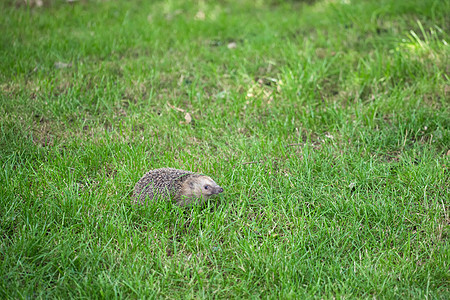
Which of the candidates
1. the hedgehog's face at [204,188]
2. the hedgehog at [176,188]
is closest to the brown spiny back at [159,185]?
the hedgehog at [176,188]

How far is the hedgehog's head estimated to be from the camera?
125 inches

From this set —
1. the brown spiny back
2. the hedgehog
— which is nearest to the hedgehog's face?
the hedgehog

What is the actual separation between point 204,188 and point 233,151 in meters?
0.83

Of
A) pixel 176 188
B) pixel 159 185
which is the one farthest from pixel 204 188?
pixel 159 185

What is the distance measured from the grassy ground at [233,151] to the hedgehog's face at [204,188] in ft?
0.48

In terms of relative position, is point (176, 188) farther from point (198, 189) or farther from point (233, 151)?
point (233, 151)

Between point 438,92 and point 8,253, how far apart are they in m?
4.42

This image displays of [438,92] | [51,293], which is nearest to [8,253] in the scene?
[51,293]

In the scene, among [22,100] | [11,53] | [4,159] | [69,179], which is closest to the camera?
[69,179]

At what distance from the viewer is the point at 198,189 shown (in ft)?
10.5

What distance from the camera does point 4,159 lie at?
12.1ft

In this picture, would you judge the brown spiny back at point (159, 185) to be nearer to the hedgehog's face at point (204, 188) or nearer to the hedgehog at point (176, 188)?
the hedgehog at point (176, 188)

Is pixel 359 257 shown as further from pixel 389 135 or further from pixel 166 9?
pixel 166 9

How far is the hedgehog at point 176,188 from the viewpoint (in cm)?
315
